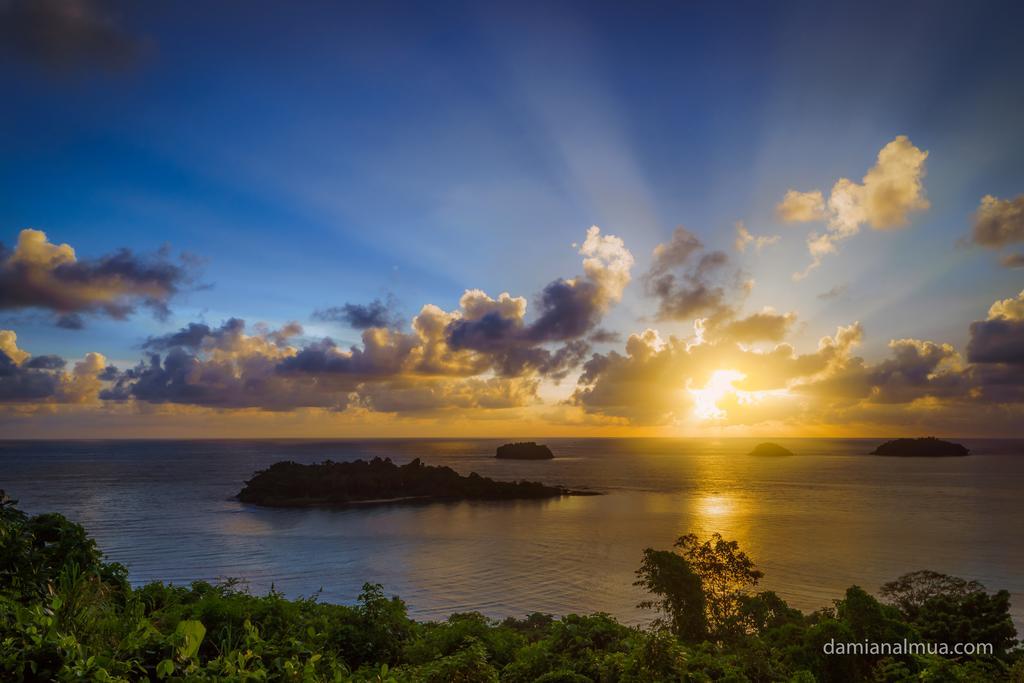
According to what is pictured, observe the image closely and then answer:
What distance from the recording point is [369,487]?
331 ft

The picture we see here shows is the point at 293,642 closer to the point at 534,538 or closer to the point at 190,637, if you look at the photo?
the point at 190,637

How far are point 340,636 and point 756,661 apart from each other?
26.6 feet

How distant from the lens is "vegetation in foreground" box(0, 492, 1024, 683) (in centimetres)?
493

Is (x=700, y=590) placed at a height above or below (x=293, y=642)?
below

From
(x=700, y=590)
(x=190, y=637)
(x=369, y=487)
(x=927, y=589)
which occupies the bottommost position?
(x=369, y=487)

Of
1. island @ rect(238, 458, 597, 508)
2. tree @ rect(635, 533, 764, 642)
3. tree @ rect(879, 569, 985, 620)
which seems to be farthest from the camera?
island @ rect(238, 458, 597, 508)

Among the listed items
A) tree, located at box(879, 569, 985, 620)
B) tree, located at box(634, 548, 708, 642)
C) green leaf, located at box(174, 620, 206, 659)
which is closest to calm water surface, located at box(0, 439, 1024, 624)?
tree, located at box(634, 548, 708, 642)

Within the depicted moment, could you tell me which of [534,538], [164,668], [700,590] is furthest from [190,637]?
[534,538]

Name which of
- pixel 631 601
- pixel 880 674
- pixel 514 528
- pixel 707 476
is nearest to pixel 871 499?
pixel 707 476

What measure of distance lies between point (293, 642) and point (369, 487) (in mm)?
99930

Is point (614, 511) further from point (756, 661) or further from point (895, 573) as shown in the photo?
point (756, 661)

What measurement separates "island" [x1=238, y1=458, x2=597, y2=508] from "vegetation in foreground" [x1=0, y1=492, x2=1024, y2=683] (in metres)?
88.2

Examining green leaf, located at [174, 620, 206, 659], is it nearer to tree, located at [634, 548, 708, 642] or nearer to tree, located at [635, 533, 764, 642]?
tree, located at [635, 533, 764, 642]

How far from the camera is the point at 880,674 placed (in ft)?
44.9
